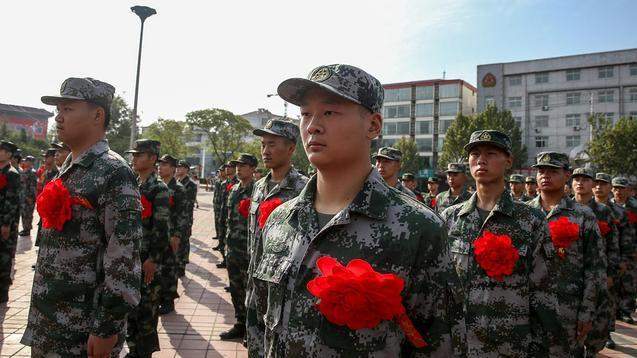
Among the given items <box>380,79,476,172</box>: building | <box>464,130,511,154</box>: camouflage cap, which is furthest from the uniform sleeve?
<box>380,79,476,172</box>: building

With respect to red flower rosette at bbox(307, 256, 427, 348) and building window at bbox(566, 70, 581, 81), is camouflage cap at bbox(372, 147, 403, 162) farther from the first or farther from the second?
building window at bbox(566, 70, 581, 81)

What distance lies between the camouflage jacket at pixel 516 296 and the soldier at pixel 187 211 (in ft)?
16.5

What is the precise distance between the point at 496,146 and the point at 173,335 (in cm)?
435

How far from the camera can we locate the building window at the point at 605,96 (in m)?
42.1

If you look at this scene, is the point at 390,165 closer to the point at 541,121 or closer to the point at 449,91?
the point at 541,121

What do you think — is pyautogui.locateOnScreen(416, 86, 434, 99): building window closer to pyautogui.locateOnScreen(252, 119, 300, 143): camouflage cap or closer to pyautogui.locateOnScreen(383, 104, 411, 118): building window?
pyautogui.locateOnScreen(383, 104, 411, 118): building window

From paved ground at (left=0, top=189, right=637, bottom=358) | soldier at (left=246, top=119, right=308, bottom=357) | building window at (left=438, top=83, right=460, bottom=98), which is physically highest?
building window at (left=438, top=83, right=460, bottom=98)

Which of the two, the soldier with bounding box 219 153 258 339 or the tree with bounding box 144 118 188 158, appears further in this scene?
the tree with bounding box 144 118 188 158

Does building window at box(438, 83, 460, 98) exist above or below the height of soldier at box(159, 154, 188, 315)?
above

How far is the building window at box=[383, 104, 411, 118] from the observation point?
2291 inches

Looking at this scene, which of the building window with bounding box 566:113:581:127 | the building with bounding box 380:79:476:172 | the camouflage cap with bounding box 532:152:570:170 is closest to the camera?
the camouflage cap with bounding box 532:152:570:170

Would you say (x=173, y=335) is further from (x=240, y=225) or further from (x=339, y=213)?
(x=339, y=213)

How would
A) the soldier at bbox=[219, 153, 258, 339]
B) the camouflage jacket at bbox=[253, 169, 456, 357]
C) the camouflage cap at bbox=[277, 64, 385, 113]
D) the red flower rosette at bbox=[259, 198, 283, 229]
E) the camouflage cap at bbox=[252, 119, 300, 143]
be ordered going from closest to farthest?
the camouflage jacket at bbox=[253, 169, 456, 357] < the camouflage cap at bbox=[277, 64, 385, 113] < the red flower rosette at bbox=[259, 198, 283, 229] < the camouflage cap at bbox=[252, 119, 300, 143] < the soldier at bbox=[219, 153, 258, 339]

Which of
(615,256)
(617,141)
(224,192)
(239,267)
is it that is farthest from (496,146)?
(617,141)
